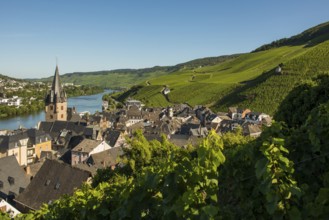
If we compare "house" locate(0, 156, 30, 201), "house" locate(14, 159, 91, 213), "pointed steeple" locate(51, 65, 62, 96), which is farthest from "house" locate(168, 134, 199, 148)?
"pointed steeple" locate(51, 65, 62, 96)

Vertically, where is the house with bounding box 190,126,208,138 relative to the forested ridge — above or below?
below

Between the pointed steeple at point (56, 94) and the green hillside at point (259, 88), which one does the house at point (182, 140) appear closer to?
the pointed steeple at point (56, 94)

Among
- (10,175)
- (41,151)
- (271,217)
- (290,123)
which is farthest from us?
(41,151)

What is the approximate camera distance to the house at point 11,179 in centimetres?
2878

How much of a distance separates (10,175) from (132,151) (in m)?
16.8

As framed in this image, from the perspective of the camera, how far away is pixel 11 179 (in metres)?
30.2

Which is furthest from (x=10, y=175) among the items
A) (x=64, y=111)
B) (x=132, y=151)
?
(x=64, y=111)

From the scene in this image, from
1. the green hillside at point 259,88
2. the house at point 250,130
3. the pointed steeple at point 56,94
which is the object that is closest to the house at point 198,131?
the house at point 250,130

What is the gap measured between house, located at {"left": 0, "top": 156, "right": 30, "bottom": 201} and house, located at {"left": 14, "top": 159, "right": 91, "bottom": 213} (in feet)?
8.33

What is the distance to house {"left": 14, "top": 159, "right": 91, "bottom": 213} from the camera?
84.0 feet

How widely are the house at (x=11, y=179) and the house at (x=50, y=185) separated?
8.33 ft

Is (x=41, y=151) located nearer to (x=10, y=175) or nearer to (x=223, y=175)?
(x=10, y=175)

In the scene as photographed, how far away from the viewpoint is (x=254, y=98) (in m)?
86.2

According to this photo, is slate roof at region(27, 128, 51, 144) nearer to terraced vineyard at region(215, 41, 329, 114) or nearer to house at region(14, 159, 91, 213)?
house at region(14, 159, 91, 213)
